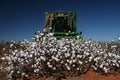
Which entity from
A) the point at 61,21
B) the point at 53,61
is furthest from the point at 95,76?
the point at 61,21

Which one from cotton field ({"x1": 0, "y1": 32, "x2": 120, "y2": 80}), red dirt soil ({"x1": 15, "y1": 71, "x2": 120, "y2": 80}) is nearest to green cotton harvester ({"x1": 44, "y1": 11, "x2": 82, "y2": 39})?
cotton field ({"x1": 0, "y1": 32, "x2": 120, "y2": 80})

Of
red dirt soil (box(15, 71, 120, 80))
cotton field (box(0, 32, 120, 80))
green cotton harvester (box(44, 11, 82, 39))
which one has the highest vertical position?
green cotton harvester (box(44, 11, 82, 39))

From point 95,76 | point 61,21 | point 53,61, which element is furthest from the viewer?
point 61,21

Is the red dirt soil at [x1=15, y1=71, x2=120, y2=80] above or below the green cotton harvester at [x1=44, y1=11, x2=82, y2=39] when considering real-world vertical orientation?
below

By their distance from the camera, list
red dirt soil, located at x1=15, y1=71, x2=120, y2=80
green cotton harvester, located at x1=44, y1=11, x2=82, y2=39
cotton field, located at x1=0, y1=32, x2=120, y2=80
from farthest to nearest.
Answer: green cotton harvester, located at x1=44, y1=11, x2=82, y2=39 → cotton field, located at x1=0, y1=32, x2=120, y2=80 → red dirt soil, located at x1=15, y1=71, x2=120, y2=80

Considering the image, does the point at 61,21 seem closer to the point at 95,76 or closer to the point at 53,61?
the point at 53,61

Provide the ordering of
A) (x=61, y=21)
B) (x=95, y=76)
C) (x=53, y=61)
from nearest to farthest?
1. (x=95, y=76)
2. (x=53, y=61)
3. (x=61, y=21)

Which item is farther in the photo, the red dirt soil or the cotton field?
the cotton field

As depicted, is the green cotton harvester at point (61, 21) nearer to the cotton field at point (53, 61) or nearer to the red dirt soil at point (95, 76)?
the cotton field at point (53, 61)

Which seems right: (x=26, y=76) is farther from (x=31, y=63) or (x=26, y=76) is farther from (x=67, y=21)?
(x=67, y=21)

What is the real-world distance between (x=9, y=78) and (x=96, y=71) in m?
3.15

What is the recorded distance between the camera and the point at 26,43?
13.1m

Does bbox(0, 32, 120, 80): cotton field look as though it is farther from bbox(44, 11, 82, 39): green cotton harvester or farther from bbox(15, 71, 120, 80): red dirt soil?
bbox(44, 11, 82, 39): green cotton harvester

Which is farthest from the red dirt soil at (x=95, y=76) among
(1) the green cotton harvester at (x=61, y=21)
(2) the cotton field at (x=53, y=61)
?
(1) the green cotton harvester at (x=61, y=21)
